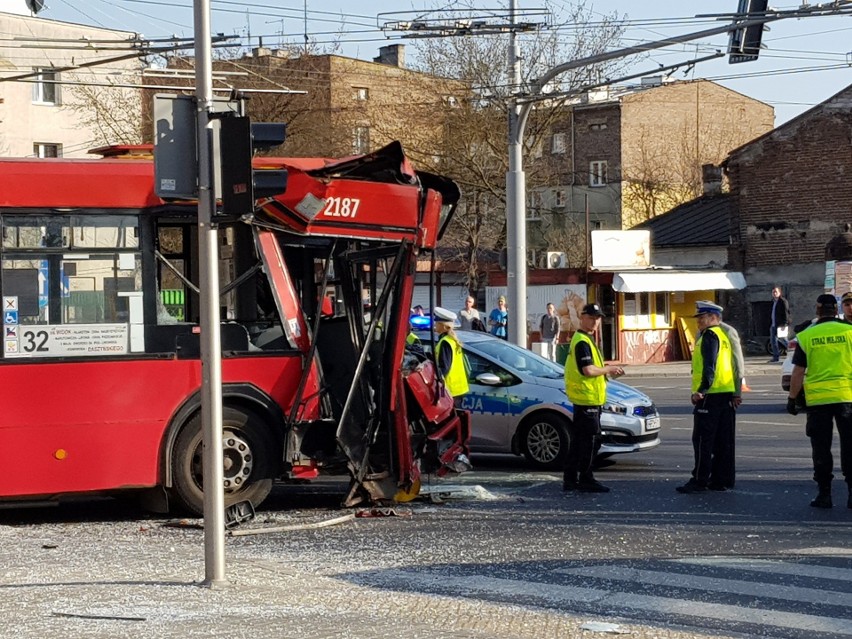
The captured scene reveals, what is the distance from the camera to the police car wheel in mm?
15008

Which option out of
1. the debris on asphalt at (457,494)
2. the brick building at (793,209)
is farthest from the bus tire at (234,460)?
the brick building at (793,209)

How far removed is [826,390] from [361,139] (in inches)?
1444

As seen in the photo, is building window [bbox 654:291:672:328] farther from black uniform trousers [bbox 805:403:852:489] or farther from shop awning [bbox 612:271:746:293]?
black uniform trousers [bbox 805:403:852:489]

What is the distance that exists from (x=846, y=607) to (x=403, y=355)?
542cm

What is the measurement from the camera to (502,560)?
9.63 meters

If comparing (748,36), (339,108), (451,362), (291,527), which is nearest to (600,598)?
(291,527)

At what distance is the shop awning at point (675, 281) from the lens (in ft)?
122

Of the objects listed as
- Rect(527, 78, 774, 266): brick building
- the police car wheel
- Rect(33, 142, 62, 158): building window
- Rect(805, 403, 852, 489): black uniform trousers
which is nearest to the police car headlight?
the police car wheel

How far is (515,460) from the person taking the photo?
1636cm

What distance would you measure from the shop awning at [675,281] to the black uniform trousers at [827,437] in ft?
80.9

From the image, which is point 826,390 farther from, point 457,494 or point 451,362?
point 451,362

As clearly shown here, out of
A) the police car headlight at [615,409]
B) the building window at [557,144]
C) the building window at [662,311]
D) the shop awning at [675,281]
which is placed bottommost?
the police car headlight at [615,409]

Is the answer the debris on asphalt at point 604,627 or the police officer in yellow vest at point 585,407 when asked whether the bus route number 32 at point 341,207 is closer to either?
the police officer in yellow vest at point 585,407

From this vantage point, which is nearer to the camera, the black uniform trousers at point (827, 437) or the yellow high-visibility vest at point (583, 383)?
the black uniform trousers at point (827, 437)
